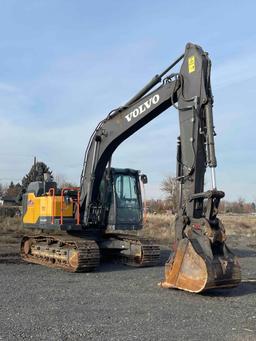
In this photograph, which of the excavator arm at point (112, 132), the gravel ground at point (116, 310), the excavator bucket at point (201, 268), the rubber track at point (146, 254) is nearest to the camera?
the gravel ground at point (116, 310)

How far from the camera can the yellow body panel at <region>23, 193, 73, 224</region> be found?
14789 mm

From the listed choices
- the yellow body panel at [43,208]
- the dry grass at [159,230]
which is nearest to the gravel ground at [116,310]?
the yellow body panel at [43,208]

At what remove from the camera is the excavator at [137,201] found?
9.53m

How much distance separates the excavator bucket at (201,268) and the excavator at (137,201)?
19mm

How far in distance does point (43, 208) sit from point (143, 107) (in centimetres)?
486

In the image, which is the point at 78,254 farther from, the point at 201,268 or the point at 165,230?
the point at 165,230

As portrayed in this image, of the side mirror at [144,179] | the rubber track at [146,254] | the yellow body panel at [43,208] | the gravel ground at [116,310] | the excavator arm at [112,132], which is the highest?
the excavator arm at [112,132]

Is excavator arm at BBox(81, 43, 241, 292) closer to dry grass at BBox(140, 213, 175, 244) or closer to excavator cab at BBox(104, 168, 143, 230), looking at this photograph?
excavator cab at BBox(104, 168, 143, 230)

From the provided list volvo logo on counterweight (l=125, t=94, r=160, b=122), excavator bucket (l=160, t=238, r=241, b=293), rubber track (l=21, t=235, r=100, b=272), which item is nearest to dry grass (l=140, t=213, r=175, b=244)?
rubber track (l=21, t=235, r=100, b=272)

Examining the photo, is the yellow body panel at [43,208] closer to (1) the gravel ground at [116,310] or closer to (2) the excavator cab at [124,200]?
(2) the excavator cab at [124,200]

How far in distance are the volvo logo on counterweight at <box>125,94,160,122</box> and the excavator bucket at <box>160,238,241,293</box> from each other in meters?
4.02

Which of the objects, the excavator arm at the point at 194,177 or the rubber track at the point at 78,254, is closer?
the excavator arm at the point at 194,177

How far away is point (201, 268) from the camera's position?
911 cm

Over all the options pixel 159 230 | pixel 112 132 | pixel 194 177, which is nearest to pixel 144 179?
pixel 112 132
